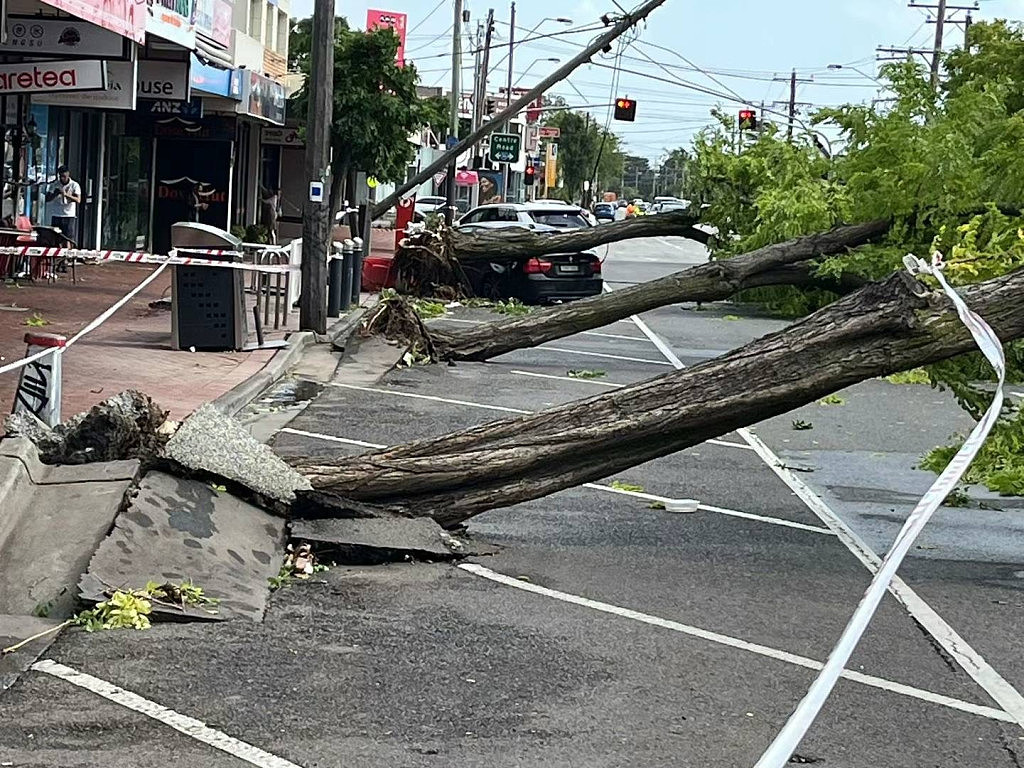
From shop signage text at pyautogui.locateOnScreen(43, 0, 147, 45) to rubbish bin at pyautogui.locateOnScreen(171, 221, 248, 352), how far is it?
2.08m

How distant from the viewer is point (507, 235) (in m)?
26.0

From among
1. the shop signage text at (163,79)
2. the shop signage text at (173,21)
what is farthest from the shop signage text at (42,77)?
the shop signage text at (163,79)

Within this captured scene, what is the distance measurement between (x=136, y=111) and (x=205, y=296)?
51.9 ft

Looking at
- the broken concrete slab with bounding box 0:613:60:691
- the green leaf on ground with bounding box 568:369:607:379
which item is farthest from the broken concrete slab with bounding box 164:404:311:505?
the green leaf on ground with bounding box 568:369:607:379

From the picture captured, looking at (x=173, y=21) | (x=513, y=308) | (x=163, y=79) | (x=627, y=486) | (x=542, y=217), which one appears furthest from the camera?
(x=542, y=217)

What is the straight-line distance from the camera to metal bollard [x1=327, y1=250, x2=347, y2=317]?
2173 cm

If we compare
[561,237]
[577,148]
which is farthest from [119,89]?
[577,148]

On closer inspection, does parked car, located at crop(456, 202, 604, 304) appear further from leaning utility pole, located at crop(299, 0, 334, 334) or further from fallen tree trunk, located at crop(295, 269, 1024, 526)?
fallen tree trunk, located at crop(295, 269, 1024, 526)

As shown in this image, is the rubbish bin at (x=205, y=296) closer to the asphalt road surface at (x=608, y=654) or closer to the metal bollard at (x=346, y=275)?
the asphalt road surface at (x=608, y=654)

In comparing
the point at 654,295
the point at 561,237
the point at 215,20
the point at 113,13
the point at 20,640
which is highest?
the point at 215,20

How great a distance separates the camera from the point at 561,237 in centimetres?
2562

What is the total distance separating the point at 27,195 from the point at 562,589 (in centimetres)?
2077

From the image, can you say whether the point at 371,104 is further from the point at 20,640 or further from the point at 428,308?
the point at 20,640

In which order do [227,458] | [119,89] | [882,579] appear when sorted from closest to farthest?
[882,579] → [227,458] → [119,89]
